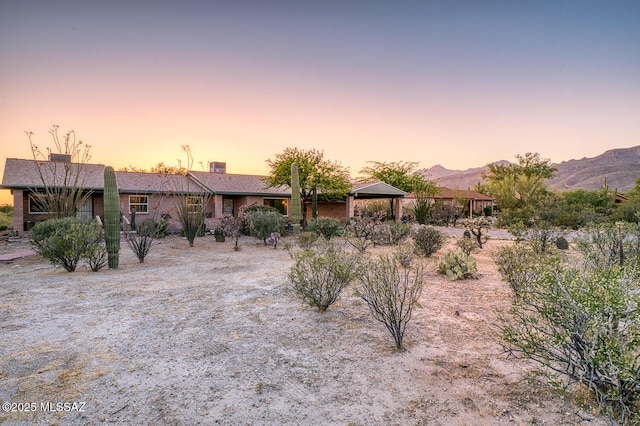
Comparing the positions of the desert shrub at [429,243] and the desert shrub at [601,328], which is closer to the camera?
the desert shrub at [601,328]

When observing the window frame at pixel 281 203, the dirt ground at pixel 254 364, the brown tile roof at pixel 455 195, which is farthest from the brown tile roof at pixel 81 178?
the brown tile roof at pixel 455 195

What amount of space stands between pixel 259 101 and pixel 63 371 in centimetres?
1320

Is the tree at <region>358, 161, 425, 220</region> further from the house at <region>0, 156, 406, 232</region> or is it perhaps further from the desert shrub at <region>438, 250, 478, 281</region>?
the desert shrub at <region>438, 250, 478, 281</region>

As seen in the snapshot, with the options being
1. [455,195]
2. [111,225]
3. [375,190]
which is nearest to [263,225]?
[111,225]

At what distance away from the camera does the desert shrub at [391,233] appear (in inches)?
532

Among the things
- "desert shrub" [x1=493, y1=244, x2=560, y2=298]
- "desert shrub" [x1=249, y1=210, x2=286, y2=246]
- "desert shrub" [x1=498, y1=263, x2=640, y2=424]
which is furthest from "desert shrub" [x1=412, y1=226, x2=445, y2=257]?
"desert shrub" [x1=498, y1=263, x2=640, y2=424]

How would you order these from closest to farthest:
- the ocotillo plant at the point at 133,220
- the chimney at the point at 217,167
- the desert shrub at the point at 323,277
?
the desert shrub at the point at 323,277
the ocotillo plant at the point at 133,220
the chimney at the point at 217,167

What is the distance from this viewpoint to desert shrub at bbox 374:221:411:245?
13.5 m

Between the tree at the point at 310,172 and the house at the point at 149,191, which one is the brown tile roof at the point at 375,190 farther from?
the tree at the point at 310,172

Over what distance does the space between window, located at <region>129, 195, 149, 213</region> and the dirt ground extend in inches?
553

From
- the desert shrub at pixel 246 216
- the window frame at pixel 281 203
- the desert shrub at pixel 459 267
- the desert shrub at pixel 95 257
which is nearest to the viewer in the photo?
the desert shrub at pixel 459 267

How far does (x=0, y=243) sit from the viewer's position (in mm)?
15062

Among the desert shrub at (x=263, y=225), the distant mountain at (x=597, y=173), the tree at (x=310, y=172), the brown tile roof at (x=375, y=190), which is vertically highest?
the distant mountain at (x=597, y=173)

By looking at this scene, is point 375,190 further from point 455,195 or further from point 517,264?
point 517,264
